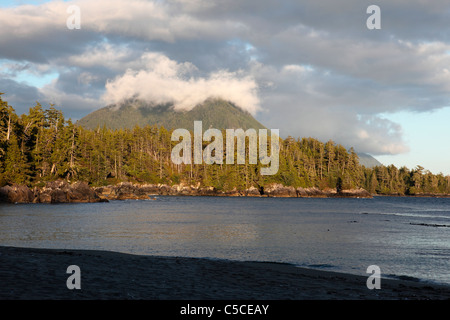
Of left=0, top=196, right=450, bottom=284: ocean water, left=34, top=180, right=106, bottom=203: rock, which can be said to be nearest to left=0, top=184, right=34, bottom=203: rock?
left=34, top=180, right=106, bottom=203: rock

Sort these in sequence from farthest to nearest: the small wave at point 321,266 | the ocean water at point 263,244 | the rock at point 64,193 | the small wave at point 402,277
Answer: the rock at point 64,193 < the ocean water at point 263,244 < the small wave at point 321,266 < the small wave at point 402,277

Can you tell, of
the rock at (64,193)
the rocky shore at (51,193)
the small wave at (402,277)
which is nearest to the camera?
the small wave at (402,277)

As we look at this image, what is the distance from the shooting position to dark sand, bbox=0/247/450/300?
52.2 feet

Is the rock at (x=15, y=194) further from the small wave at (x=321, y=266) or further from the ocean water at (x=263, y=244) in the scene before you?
the small wave at (x=321, y=266)

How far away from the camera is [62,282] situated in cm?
1689

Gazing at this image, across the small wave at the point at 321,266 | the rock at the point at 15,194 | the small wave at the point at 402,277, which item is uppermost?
the rock at the point at 15,194

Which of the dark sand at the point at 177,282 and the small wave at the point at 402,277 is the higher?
the dark sand at the point at 177,282

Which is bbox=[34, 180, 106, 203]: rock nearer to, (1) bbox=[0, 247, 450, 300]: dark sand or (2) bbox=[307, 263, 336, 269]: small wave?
(1) bbox=[0, 247, 450, 300]: dark sand

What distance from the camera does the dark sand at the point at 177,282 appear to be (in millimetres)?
15906

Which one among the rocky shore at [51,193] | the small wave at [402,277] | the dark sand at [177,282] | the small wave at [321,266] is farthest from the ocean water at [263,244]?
the rocky shore at [51,193]

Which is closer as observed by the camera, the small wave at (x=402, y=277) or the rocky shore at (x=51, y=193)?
the small wave at (x=402, y=277)
